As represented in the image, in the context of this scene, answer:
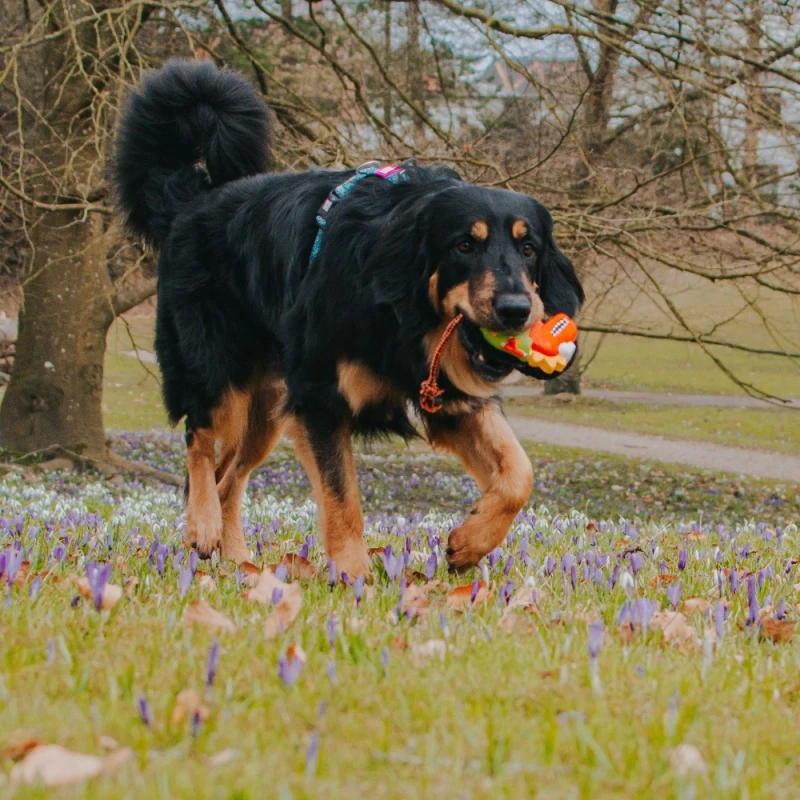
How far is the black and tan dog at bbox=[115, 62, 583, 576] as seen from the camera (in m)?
4.42

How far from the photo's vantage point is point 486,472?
4.80 metres

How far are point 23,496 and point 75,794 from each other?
7014 millimetres

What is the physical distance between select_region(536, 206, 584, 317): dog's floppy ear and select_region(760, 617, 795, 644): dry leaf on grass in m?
1.91

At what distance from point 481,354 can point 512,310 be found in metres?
0.38

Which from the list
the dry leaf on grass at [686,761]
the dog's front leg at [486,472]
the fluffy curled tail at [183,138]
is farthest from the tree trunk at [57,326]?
the dry leaf on grass at [686,761]

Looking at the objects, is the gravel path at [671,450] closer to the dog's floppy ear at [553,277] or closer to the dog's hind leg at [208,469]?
the dog's hind leg at [208,469]

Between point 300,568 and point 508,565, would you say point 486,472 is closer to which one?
point 508,565

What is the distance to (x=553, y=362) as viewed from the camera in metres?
4.22

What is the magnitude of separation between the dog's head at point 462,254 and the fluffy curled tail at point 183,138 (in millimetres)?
2075

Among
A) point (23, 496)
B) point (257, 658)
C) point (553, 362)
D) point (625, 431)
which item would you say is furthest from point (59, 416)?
point (625, 431)

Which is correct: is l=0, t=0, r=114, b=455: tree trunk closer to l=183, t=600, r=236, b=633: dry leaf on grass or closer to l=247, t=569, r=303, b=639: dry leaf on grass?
l=247, t=569, r=303, b=639: dry leaf on grass

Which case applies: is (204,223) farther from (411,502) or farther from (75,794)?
(411,502)

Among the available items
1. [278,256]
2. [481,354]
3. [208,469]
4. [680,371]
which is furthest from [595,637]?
[680,371]

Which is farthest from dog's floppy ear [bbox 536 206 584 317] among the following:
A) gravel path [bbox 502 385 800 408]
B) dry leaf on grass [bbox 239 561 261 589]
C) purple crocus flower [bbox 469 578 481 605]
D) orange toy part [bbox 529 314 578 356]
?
gravel path [bbox 502 385 800 408]
